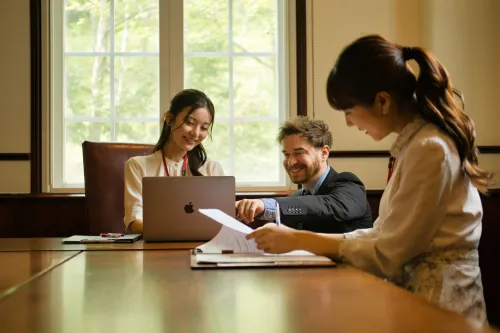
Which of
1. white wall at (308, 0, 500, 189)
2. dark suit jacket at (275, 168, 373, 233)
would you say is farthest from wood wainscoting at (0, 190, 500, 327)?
dark suit jacket at (275, 168, 373, 233)

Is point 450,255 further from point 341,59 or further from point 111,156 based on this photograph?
point 111,156

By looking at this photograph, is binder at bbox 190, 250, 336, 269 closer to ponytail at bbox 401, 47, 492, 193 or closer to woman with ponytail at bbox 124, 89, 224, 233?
ponytail at bbox 401, 47, 492, 193

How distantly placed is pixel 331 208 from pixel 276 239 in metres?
0.82

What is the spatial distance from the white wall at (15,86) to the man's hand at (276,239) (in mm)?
2363

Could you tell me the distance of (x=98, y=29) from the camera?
362 centimetres

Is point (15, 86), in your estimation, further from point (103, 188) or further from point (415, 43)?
point (415, 43)

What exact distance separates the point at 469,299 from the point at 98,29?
2.91 m

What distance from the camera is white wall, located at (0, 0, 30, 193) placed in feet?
11.4

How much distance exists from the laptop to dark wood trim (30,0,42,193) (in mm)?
1680

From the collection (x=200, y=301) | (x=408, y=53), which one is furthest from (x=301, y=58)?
(x=200, y=301)

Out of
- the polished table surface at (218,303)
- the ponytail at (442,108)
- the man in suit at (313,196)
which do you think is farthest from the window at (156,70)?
the polished table surface at (218,303)

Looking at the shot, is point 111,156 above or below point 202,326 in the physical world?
above

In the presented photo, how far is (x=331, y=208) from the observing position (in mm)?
2248

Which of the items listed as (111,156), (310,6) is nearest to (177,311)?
(111,156)
